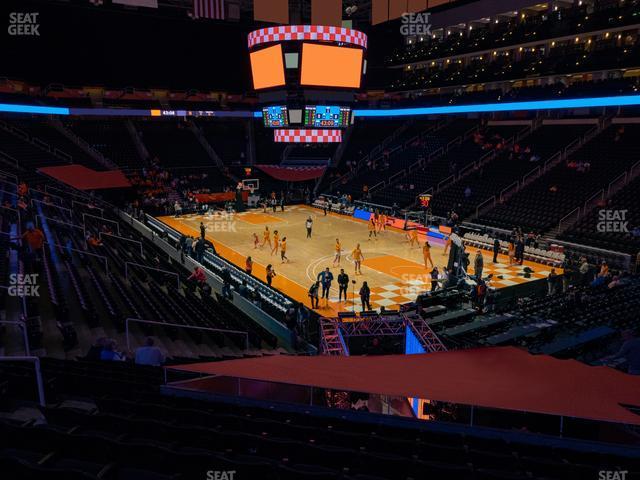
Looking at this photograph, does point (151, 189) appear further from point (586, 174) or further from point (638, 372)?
point (638, 372)

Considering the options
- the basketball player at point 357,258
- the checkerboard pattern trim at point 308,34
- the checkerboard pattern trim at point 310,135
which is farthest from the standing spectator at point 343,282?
the checkerboard pattern trim at point 308,34

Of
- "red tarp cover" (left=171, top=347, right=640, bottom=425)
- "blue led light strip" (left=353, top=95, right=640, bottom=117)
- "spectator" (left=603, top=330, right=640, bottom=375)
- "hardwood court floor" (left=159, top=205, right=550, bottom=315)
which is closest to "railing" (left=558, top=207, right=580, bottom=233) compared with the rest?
"hardwood court floor" (left=159, top=205, right=550, bottom=315)

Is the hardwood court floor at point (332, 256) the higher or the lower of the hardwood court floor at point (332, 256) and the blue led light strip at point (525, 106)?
the lower

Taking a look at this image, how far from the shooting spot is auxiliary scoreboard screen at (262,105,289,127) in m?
22.8

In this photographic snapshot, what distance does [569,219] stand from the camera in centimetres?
2628

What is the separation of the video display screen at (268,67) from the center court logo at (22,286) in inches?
581

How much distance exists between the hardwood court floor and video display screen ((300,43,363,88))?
27.3 feet

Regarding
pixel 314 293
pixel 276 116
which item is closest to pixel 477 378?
pixel 314 293

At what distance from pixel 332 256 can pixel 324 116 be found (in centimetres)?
682

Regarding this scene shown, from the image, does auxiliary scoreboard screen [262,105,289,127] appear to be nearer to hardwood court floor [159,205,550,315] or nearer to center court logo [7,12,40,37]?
hardwood court floor [159,205,550,315]

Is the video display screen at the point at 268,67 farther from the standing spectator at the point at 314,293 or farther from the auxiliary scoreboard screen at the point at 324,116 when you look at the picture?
the standing spectator at the point at 314,293

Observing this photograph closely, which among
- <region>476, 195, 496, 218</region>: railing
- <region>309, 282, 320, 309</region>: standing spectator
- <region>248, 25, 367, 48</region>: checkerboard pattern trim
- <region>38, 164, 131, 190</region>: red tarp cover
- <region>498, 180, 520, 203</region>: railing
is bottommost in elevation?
<region>309, 282, 320, 309</region>: standing spectator

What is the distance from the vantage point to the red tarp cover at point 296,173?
4584 cm

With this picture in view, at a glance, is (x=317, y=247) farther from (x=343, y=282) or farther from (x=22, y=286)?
(x=22, y=286)
